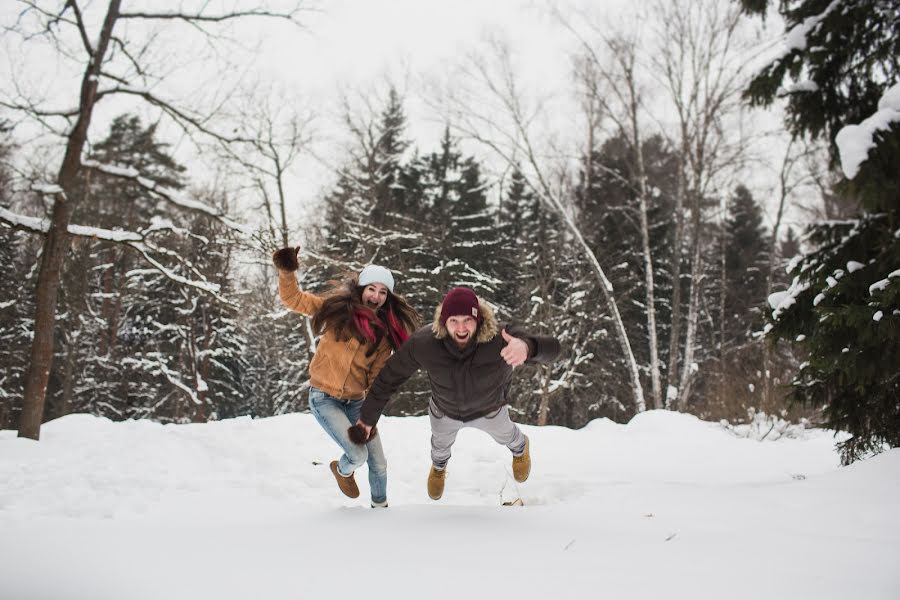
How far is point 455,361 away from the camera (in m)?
3.55

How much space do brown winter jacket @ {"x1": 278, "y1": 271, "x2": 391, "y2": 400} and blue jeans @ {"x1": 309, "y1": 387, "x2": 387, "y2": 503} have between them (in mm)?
67

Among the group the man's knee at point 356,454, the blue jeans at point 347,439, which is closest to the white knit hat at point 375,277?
the blue jeans at point 347,439

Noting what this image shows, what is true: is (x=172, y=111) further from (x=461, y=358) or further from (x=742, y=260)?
(x=742, y=260)

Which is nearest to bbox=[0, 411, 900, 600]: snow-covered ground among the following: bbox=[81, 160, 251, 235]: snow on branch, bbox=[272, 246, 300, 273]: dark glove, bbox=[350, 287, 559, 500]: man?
bbox=[350, 287, 559, 500]: man

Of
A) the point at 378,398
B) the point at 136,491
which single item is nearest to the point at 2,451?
the point at 136,491

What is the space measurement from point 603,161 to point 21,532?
60.4 feet

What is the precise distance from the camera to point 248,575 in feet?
7.07

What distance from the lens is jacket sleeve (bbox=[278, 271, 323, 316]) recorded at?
4.01 metres

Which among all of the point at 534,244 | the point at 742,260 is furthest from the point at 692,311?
the point at 742,260

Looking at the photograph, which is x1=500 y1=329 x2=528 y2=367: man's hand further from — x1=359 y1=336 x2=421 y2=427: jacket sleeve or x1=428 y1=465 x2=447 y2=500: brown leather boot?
x1=428 y1=465 x2=447 y2=500: brown leather boot

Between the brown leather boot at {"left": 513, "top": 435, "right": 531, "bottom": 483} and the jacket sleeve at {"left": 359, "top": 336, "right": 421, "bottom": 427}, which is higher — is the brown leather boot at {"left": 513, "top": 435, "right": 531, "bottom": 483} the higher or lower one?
the lower one

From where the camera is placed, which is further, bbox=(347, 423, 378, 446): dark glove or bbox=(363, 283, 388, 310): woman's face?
bbox=(363, 283, 388, 310): woman's face

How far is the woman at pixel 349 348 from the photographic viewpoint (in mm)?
3801

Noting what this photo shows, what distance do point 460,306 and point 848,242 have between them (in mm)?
3169
